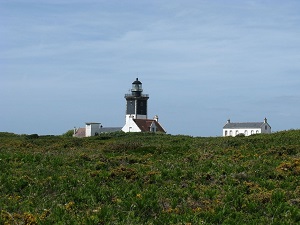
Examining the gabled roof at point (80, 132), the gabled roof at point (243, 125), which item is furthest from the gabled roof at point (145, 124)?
the gabled roof at point (243, 125)

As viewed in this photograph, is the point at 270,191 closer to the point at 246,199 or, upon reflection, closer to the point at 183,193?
the point at 246,199

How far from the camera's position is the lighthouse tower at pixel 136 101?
126 meters

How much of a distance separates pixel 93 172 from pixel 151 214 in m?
4.41

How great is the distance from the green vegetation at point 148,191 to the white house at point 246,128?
116 meters

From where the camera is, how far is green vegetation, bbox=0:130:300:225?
1084 cm

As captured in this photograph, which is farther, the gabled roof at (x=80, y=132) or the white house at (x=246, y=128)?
the white house at (x=246, y=128)

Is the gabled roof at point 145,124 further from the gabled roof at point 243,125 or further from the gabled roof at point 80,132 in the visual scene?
the gabled roof at point 243,125

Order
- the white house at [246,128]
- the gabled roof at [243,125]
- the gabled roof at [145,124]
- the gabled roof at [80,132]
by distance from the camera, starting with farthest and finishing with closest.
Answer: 1. the gabled roof at [243,125]
2. the white house at [246,128]
3. the gabled roof at [80,132]
4. the gabled roof at [145,124]

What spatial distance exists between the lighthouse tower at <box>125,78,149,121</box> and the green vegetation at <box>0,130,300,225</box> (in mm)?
107532

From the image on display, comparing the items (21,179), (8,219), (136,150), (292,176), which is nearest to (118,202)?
(8,219)

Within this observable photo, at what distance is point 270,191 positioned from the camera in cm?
1277

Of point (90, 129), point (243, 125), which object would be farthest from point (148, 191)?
point (243, 125)

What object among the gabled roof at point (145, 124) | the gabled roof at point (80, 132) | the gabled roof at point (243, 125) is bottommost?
the gabled roof at point (80, 132)

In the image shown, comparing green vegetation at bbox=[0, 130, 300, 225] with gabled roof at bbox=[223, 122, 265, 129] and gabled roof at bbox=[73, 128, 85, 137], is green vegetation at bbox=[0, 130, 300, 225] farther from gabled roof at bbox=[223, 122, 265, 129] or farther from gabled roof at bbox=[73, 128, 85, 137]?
gabled roof at bbox=[223, 122, 265, 129]
